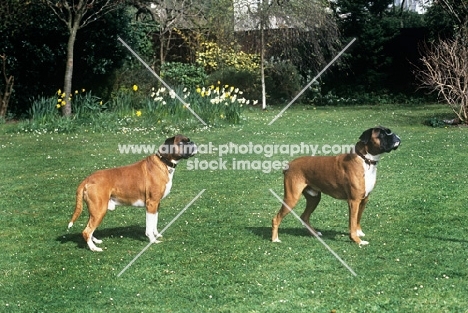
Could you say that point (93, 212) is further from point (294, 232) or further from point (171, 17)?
point (171, 17)

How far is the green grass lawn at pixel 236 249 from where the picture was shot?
20.0 ft

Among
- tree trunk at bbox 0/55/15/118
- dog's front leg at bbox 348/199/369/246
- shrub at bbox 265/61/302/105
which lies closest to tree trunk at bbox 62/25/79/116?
tree trunk at bbox 0/55/15/118

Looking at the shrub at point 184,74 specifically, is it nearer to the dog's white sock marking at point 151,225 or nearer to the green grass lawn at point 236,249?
the green grass lawn at point 236,249

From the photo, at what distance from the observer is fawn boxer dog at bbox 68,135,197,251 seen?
7656 mm

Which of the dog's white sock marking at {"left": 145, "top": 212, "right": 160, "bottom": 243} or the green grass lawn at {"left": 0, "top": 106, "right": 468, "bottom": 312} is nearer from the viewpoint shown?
the green grass lawn at {"left": 0, "top": 106, "right": 468, "bottom": 312}

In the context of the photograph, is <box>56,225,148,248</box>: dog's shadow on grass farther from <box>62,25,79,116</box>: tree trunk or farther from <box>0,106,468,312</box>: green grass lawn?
<box>62,25,79,116</box>: tree trunk

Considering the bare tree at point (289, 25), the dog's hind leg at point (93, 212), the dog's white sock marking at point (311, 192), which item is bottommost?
the dog's hind leg at point (93, 212)

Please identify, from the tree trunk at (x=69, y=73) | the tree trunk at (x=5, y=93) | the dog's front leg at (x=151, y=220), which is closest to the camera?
the dog's front leg at (x=151, y=220)

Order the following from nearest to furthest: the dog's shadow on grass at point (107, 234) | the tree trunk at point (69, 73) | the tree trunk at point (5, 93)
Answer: the dog's shadow on grass at point (107, 234)
the tree trunk at point (69, 73)
the tree trunk at point (5, 93)

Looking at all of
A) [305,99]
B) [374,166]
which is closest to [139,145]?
[374,166]

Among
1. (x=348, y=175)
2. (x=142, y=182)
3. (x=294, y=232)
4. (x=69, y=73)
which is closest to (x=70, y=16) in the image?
(x=69, y=73)

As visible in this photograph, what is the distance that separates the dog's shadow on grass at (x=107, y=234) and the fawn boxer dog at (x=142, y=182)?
318 millimetres

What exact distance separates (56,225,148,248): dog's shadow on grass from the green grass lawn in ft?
0.04

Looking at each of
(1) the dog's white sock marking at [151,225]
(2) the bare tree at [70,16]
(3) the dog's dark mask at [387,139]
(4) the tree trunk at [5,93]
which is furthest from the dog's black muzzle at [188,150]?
(4) the tree trunk at [5,93]
